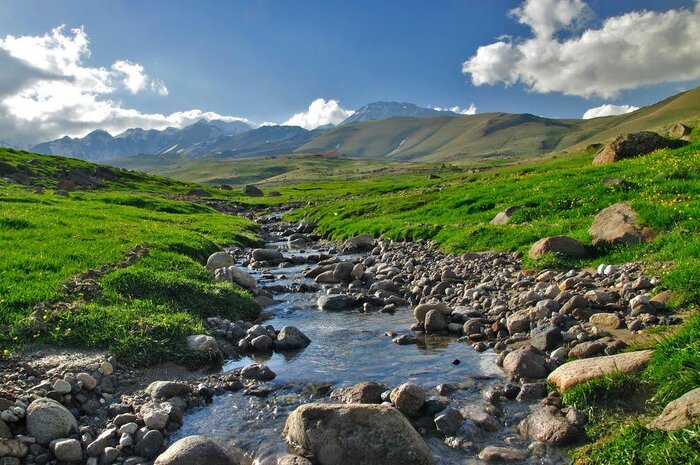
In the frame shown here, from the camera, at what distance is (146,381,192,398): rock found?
34.5ft

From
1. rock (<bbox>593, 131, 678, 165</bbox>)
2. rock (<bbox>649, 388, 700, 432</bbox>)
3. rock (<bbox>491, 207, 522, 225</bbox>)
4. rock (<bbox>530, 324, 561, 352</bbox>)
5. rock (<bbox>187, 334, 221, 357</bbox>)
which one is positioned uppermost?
rock (<bbox>593, 131, 678, 165</bbox>)

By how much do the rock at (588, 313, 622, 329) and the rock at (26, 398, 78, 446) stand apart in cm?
1153

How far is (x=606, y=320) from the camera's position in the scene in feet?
40.2

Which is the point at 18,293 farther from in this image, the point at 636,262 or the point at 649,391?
the point at 636,262

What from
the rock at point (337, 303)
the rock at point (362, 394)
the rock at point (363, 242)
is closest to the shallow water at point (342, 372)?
the rock at point (362, 394)

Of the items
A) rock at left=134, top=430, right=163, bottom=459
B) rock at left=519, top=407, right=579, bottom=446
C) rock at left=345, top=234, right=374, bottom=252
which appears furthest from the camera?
rock at left=345, top=234, right=374, bottom=252

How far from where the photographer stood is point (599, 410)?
8602 mm

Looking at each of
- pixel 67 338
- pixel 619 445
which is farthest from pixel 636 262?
pixel 67 338

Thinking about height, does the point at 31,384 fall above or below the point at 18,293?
below

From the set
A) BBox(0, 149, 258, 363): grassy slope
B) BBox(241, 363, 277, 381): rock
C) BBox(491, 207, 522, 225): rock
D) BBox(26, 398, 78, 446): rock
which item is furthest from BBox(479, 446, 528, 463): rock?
BBox(491, 207, 522, 225): rock

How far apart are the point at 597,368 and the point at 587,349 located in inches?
64.2

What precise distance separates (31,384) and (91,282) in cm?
625

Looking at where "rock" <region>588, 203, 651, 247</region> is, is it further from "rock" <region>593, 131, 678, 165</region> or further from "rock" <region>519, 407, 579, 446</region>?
"rock" <region>593, 131, 678, 165</region>

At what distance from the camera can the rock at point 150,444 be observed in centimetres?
854
